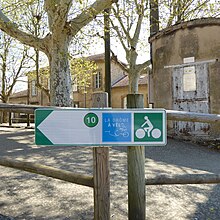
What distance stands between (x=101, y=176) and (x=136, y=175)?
0.95 feet

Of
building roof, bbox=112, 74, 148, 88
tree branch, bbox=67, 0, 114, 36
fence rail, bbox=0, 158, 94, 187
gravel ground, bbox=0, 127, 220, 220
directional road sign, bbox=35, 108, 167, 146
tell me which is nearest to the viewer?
directional road sign, bbox=35, 108, 167, 146

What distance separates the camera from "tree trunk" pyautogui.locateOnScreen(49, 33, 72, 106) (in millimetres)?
9172

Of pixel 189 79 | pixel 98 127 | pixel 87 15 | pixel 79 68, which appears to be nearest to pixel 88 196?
pixel 98 127

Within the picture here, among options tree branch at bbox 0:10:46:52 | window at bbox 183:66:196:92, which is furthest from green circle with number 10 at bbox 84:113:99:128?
tree branch at bbox 0:10:46:52

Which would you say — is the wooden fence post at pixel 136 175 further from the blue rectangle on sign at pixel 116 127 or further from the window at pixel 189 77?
the window at pixel 189 77

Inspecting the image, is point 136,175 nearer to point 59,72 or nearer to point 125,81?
point 59,72

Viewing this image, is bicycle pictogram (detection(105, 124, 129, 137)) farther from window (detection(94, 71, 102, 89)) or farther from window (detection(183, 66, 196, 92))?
window (detection(94, 71, 102, 89))

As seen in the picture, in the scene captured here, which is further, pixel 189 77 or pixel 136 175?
pixel 189 77

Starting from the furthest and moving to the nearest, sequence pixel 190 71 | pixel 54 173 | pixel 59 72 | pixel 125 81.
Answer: pixel 125 81 → pixel 59 72 → pixel 190 71 → pixel 54 173

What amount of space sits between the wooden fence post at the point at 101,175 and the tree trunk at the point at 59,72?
7.25m

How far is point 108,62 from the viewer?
11.3 metres

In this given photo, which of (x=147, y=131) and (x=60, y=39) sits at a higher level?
(x=60, y=39)

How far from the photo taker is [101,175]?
207cm

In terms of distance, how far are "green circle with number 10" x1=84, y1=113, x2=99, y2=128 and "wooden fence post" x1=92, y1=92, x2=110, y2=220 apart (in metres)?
0.16
